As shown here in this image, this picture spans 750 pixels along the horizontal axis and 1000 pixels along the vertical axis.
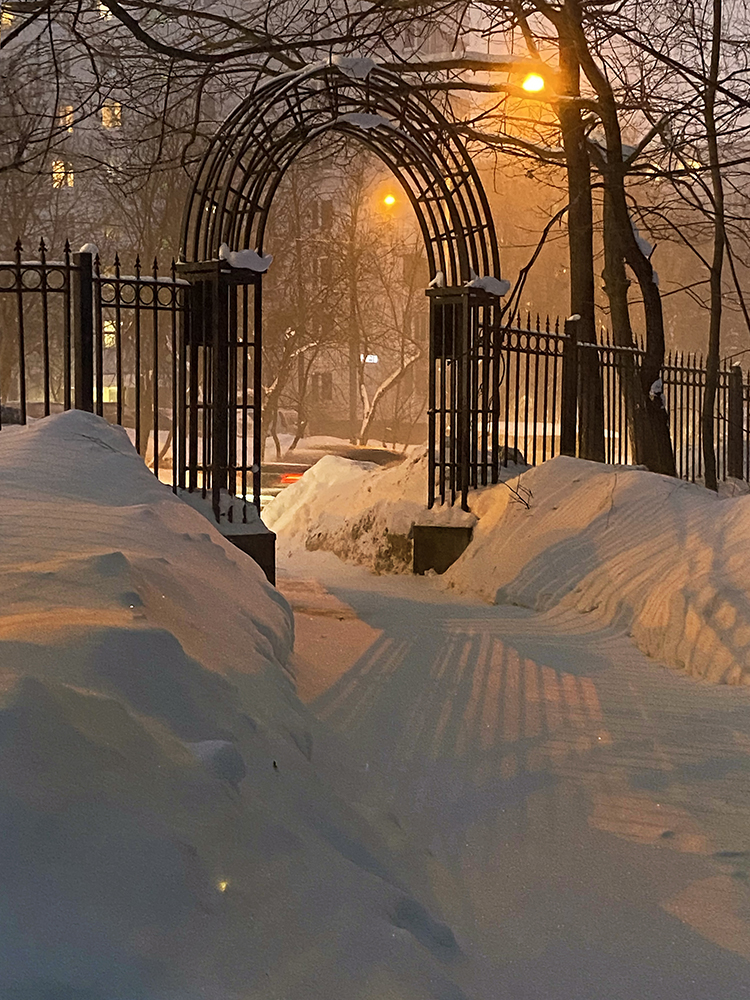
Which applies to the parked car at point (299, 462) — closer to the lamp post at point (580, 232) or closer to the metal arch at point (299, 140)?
the lamp post at point (580, 232)

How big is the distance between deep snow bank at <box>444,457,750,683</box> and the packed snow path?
1.02 feet

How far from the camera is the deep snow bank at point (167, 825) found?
207 centimetres

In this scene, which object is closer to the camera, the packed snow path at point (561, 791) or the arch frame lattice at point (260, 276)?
the packed snow path at point (561, 791)

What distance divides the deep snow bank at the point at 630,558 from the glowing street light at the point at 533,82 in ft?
15.4

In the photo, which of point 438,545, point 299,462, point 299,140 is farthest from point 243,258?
point 299,462

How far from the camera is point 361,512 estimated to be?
11.8 m

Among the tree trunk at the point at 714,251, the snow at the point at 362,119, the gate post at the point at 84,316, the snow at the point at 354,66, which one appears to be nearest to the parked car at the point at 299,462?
the tree trunk at the point at 714,251

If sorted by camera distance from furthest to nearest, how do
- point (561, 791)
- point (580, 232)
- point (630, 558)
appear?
point (580, 232), point (630, 558), point (561, 791)

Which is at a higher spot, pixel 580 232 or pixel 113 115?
pixel 113 115

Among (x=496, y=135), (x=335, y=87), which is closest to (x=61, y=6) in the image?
(x=335, y=87)

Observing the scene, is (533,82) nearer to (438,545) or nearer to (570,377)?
(570,377)

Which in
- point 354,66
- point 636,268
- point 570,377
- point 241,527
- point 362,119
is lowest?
point 241,527

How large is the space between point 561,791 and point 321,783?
1.22 meters

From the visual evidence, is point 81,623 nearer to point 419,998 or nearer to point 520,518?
point 419,998
